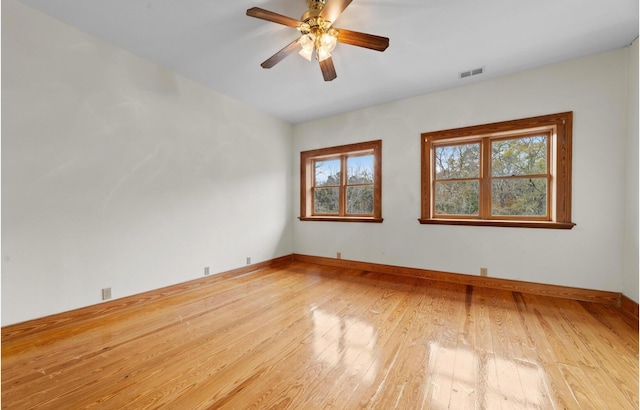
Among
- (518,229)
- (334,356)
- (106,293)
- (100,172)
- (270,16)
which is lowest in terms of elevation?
(334,356)

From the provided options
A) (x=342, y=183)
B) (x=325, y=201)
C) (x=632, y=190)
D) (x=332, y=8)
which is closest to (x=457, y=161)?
(x=632, y=190)

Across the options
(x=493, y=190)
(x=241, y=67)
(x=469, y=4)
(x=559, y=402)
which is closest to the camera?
(x=559, y=402)

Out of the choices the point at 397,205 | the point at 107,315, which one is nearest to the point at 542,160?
the point at 397,205

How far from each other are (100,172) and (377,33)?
304cm

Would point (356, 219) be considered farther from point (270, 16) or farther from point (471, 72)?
point (270, 16)

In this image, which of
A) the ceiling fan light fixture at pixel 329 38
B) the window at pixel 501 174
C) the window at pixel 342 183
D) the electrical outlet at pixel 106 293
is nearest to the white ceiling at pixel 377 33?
the ceiling fan light fixture at pixel 329 38

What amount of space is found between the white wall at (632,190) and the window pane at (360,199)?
2844mm

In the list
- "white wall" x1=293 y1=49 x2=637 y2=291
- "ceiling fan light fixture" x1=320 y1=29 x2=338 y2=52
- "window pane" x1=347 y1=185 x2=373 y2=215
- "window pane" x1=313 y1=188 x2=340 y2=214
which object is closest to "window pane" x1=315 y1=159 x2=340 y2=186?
"window pane" x1=313 y1=188 x2=340 y2=214

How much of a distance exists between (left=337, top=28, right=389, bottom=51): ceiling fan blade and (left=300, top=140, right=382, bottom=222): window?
2.07 metres

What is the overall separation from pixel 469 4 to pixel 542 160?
2.14 metres

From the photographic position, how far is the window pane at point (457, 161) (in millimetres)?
3443

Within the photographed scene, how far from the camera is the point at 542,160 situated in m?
3.06

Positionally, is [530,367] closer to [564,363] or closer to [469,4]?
[564,363]

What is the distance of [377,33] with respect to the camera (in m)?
2.38
